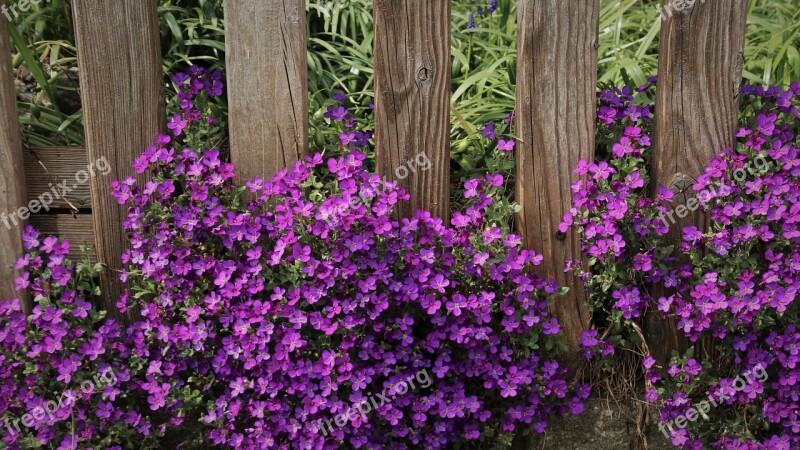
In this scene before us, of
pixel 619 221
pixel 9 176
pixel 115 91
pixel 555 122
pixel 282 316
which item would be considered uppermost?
pixel 115 91

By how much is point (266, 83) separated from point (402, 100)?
445 mm

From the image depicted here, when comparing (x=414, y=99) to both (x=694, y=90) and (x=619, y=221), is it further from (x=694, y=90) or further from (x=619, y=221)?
(x=694, y=90)

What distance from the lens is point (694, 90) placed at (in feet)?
8.89

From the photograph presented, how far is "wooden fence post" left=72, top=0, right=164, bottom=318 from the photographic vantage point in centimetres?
257

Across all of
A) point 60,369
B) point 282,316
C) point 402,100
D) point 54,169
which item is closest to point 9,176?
point 54,169

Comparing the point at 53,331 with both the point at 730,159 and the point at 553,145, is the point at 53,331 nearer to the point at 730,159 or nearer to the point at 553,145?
the point at 553,145

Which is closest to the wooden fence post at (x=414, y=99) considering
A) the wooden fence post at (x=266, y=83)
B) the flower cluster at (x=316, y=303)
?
the flower cluster at (x=316, y=303)

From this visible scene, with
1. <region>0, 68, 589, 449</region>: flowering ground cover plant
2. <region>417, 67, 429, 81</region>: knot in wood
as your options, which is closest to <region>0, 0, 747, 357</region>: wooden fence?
<region>417, 67, 429, 81</region>: knot in wood

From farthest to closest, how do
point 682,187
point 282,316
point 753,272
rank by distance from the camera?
1. point 682,187
2. point 753,272
3. point 282,316

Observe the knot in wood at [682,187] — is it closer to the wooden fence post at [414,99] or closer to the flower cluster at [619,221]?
the flower cluster at [619,221]

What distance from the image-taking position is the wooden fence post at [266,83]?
2580 millimetres

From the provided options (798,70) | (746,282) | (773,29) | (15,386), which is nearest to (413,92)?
(746,282)

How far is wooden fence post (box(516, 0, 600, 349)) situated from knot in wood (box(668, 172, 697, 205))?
0.30 metres

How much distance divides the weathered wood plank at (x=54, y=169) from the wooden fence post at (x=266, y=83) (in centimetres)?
56
